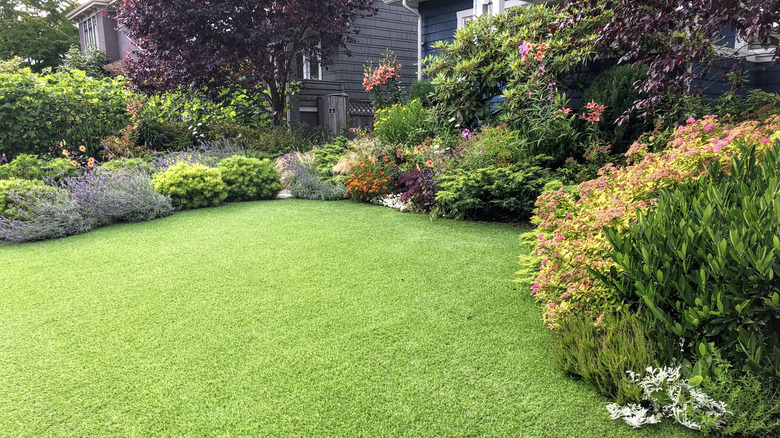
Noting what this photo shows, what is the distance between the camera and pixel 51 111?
7.57 m

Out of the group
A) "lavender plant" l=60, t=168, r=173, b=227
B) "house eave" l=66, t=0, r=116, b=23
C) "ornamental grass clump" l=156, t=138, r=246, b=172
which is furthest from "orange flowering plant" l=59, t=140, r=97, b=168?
"house eave" l=66, t=0, r=116, b=23

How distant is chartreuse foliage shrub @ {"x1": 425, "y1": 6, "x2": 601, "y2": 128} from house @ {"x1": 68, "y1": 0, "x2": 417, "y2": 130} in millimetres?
4749

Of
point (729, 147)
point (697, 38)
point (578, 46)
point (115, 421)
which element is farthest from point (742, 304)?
point (578, 46)

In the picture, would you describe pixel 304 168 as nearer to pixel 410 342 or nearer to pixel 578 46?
pixel 578 46

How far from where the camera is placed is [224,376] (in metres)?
2.38

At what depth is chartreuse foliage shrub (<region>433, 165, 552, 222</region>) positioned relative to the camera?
5.30 m

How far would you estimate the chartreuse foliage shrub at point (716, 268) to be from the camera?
180 cm

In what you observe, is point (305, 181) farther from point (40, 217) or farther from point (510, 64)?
point (510, 64)

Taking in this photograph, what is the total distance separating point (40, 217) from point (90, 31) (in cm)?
2089

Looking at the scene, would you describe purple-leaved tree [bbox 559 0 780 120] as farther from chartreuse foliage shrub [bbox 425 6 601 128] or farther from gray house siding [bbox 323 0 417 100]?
gray house siding [bbox 323 0 417 100]

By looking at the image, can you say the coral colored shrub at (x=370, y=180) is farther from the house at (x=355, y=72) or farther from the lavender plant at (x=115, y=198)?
the house at (x=355, y=72)

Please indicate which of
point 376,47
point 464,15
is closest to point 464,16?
point 464,15

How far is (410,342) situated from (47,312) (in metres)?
2.63

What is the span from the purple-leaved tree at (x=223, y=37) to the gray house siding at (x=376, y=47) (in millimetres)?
3158
